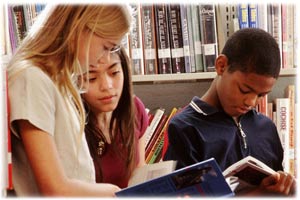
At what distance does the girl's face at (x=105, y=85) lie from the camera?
1114 millimetres

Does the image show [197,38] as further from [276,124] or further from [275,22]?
[276,124]

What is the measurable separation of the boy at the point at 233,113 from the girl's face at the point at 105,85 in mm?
259

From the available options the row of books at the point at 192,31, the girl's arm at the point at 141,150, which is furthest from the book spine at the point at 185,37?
the girl's arm at the point at 141,150

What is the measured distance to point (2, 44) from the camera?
1083mm

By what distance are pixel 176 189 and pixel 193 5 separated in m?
0.70

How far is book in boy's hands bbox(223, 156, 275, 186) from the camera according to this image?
3.75ft

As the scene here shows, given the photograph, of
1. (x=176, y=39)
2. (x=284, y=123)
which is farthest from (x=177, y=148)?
(x=284, y=123)

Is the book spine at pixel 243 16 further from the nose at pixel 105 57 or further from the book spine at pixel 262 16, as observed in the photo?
the nose at pixel 105 57

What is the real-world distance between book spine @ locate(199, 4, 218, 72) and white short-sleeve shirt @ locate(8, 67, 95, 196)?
0.62m

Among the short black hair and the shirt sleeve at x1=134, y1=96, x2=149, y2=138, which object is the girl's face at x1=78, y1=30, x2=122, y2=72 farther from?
the short black hair

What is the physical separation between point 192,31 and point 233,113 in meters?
0.26

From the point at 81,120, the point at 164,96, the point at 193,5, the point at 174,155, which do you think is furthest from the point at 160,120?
the point at 81,120

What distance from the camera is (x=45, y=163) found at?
0.93m

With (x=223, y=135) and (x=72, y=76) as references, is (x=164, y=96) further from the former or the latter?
(x=72, y=76)
